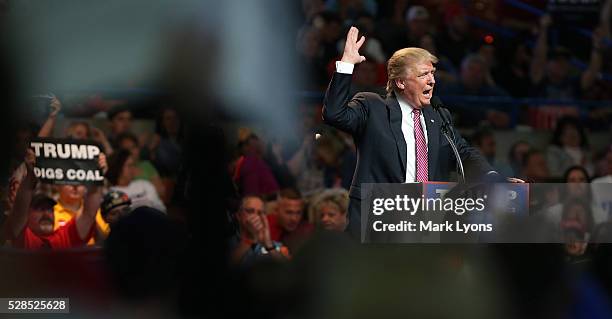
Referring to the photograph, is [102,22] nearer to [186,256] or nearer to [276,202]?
[276,202]

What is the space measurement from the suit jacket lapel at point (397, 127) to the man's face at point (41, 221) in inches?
84.2

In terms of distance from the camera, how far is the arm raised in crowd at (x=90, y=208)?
21.7 feet

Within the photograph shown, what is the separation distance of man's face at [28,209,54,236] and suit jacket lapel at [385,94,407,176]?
84.2 inches

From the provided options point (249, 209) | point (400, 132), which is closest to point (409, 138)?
point (400, 132)

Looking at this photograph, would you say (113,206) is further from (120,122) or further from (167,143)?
(120,122)

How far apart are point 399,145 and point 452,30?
613 centimetres

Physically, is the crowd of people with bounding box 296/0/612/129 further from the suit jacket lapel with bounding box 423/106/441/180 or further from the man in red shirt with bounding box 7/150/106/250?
the suit jacket lapel with bounding box 423/106/441/180

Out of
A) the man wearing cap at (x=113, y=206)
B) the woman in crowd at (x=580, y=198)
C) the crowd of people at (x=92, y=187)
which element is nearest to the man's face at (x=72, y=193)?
the crowd of people at (x=92, y=187)

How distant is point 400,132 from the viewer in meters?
5.00

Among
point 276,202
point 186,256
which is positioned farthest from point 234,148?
point 186,256

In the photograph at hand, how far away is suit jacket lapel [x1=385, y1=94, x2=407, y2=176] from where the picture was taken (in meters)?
4.97

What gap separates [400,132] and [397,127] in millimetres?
25

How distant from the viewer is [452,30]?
10914mm

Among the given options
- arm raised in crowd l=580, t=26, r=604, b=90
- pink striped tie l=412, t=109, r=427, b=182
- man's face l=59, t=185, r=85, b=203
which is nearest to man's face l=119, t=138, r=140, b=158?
man's face l=59, t=185, r=85, b=203
